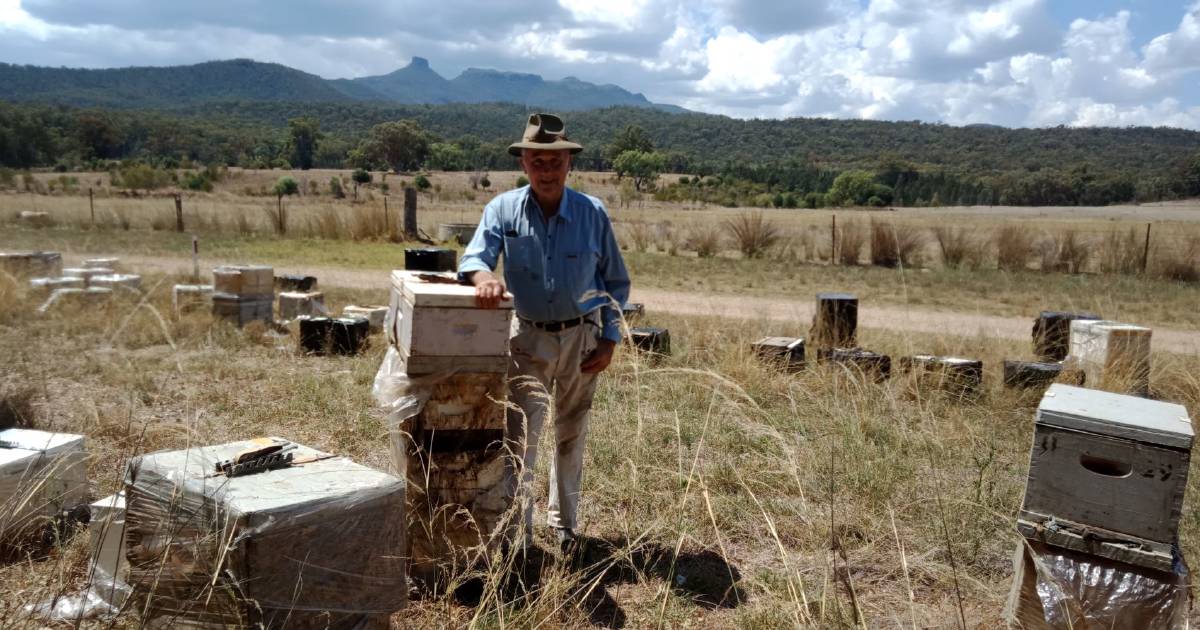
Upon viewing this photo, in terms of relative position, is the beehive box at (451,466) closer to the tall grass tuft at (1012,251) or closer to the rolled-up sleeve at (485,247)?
the rolled-up sleeve at (485,247)

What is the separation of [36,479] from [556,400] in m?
2.30

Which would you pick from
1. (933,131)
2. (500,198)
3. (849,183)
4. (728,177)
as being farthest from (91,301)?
(933,131)

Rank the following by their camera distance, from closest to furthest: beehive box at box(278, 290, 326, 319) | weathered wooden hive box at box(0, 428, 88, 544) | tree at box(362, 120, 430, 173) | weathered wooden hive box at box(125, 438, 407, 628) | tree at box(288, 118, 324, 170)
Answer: weathered wooden hive box at box(125, 438, 407, 628) → weathered wooden hive box at box(0, 428, 88, 544) → beehive box at box(278, 290, 326, 319) → tree at box(362, 120, 430, 173) → tree at box(288, 118, 324, 170)

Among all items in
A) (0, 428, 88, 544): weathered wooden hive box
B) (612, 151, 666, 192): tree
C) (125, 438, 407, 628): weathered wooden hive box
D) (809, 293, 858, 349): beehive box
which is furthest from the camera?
(612, 151, 666, 192): tree

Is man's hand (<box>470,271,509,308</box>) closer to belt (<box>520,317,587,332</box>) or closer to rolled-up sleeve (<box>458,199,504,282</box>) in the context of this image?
rolled-up sleeve (<box>458,199,504,282</box>)

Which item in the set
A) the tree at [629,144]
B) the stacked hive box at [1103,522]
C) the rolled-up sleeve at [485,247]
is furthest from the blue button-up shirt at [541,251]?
the tree at [629,144]

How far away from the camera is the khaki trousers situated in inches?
156

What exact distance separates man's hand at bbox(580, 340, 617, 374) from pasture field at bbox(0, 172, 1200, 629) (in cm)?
45

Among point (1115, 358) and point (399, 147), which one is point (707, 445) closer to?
point (1115, 358)

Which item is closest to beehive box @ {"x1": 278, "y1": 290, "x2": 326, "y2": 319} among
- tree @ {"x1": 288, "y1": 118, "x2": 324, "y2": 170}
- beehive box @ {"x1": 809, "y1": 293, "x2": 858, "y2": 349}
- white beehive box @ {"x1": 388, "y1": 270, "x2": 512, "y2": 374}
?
beehive box @ {"x1": 809, "y1": 293, "x2": 858, "y2": 349}

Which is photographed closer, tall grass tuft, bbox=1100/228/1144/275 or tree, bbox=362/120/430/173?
tall grass tuft, bbox=1100/228/1144/275

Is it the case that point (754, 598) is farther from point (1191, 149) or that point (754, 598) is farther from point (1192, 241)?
point (1191, 149)

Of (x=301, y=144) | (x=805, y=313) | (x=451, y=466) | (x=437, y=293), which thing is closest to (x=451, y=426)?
(x=451, y=466)

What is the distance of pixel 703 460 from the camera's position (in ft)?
Answer: 18.4
